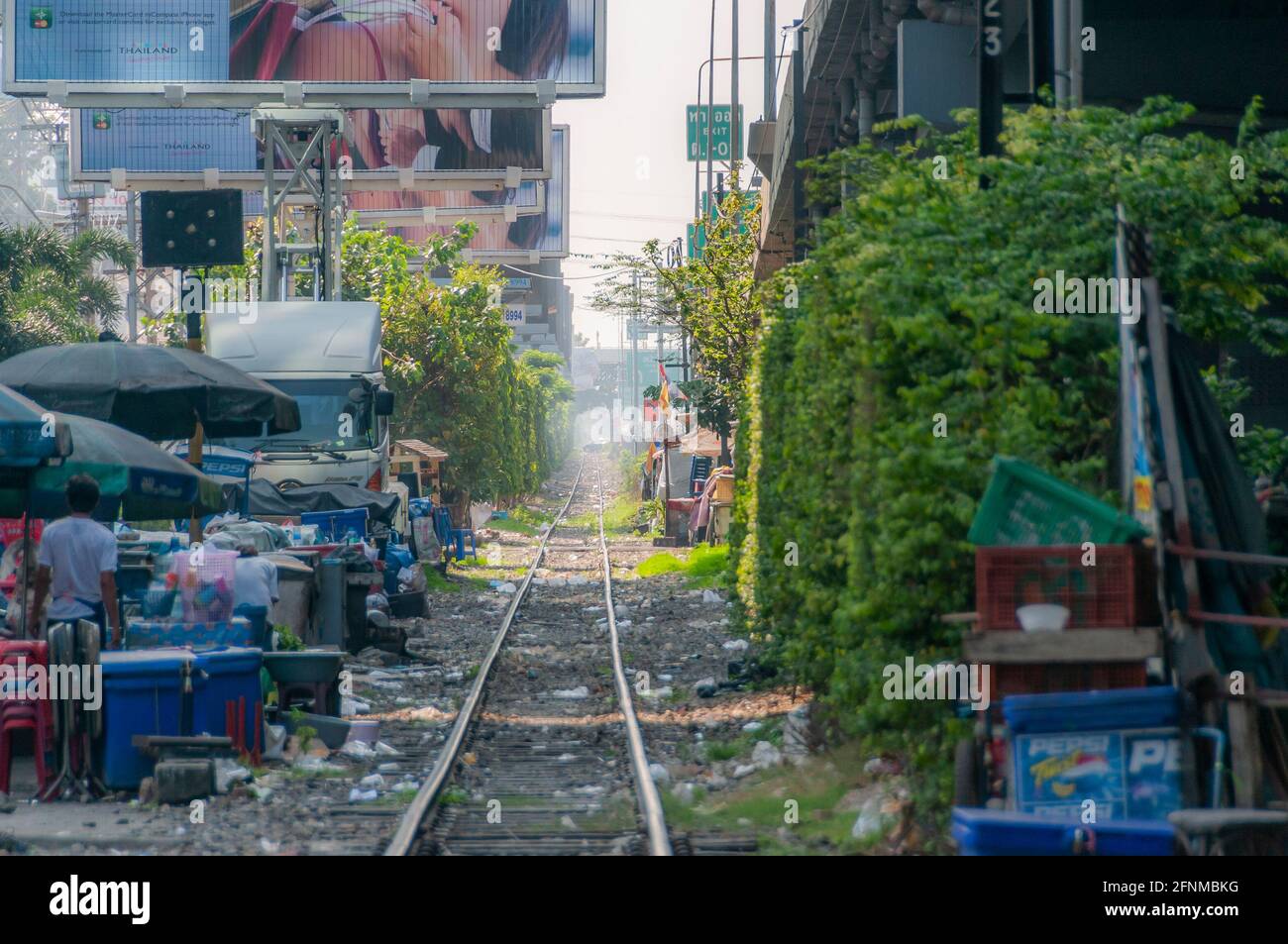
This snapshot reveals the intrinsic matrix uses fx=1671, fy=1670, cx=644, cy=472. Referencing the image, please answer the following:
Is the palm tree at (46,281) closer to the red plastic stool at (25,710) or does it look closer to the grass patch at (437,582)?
the grass patch at (437,582)

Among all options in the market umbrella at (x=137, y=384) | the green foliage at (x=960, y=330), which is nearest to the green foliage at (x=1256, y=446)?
the green foliage at (x=960, y=330)

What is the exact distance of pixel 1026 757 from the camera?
7.09 metres

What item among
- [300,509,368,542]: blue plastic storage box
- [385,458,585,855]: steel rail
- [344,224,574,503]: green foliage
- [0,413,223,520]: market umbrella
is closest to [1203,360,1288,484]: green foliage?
[385,458,585,855]: steel rail

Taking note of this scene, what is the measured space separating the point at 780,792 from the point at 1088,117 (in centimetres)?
488

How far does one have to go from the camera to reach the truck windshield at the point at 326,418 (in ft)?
77.6

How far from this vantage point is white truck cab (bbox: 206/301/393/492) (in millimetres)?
23547

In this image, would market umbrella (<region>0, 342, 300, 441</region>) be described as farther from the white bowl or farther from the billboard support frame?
the billboard support frame

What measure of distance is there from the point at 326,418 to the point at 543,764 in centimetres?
1225

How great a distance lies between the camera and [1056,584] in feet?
24.3

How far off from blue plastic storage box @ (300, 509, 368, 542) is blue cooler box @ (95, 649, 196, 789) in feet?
33.2
